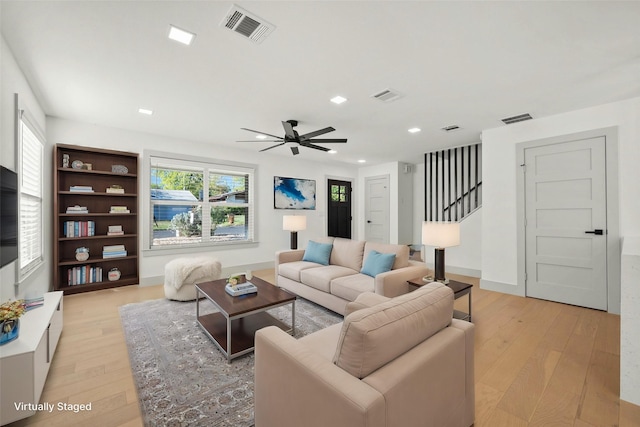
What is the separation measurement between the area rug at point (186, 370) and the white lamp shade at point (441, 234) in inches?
55.4

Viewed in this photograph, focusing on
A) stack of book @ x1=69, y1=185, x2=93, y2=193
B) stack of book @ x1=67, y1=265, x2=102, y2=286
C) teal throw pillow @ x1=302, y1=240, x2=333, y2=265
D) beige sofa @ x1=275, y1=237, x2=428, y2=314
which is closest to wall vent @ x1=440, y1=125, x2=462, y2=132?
beige sofa @ x1=275, y1=237, x2=428, y2=314

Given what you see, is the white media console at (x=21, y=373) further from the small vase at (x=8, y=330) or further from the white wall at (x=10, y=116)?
the white wall at (x=10, y=116)

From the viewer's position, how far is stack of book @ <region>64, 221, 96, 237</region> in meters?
4.05

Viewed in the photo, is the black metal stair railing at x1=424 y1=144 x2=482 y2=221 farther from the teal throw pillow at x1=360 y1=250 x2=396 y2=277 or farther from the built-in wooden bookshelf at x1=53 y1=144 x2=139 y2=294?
the built-in wooden bookshelf at x1=53 y1=144 x2=139 y2=294

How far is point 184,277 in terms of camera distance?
368cm

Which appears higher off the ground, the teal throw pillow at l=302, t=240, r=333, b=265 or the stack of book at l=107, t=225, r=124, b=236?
the stack of book at l=107, t=225, r=124, b=236

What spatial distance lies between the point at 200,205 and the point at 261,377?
14.8ft

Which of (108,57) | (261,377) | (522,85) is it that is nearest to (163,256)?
(108,57)

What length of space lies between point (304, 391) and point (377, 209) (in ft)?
22.3

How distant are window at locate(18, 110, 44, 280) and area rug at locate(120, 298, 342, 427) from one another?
46.8 inches

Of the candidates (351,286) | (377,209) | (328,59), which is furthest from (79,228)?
(377,209)

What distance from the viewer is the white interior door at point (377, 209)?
24.6ft

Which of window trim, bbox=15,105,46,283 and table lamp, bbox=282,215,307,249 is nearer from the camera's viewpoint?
window trim, bbox=15,105,46,283

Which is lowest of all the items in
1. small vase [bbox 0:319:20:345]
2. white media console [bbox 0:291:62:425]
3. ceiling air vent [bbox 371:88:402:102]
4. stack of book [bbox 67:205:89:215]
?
white media console [bbox 0:291:62:425]
